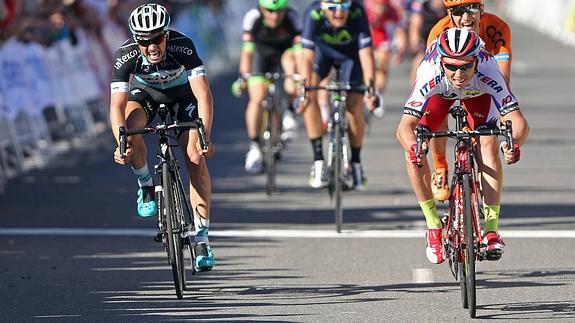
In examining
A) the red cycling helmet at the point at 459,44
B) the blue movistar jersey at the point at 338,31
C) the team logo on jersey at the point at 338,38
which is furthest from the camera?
the team logo on jersey at the point at 338,38

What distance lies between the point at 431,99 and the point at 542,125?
532 inches

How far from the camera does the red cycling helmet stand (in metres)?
9.23

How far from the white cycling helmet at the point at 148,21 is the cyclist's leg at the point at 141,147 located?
83 centimetres

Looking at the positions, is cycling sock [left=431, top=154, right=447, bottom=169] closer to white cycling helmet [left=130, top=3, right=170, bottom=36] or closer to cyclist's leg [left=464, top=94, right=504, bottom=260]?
cyclist's leg [left=464, top=94, right=504, bottom=260]

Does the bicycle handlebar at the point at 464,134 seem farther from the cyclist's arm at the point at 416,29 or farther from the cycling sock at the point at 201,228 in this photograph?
the cyclist's arm at the point at 416,29

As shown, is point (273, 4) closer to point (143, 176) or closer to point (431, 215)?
point (143, 176)

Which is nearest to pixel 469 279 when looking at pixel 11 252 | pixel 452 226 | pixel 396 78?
pixel 452 226

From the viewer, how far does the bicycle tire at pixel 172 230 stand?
32.4 ft

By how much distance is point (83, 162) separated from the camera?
19047 mm

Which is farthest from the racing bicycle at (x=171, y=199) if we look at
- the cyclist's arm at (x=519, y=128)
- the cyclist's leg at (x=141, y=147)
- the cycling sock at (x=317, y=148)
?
the cycling sock at (x=317, y=148)

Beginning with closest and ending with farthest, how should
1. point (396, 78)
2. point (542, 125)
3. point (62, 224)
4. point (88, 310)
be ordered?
point (88, 310)
point (62, 224)
point (542, 125)
point (396, 78)

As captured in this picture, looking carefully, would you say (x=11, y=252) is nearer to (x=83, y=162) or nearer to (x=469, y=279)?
(x=469, y=279)

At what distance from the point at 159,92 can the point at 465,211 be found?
8.34 feet

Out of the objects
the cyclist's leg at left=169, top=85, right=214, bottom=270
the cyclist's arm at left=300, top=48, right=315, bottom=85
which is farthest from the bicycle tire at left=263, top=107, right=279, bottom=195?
the cyclist's leg at left=169, top=85, right=214, bottom=270
